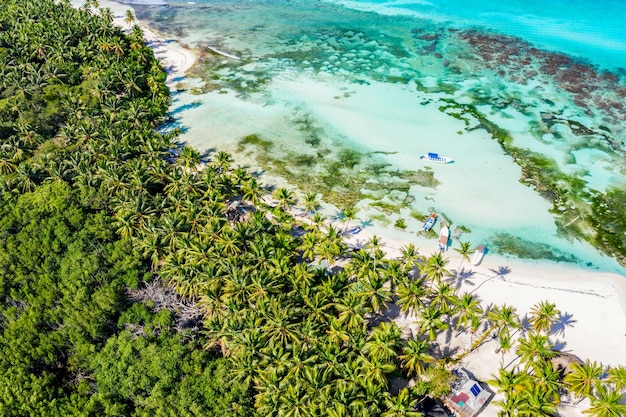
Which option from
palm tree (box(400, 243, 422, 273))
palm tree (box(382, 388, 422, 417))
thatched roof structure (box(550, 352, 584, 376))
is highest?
palm tree (box(400, 243, 422, 273))

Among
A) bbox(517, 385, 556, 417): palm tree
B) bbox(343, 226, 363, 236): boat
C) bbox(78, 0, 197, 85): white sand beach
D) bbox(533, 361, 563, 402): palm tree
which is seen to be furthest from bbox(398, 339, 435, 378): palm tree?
bbox(78, 0, 197, 85): white sand beach

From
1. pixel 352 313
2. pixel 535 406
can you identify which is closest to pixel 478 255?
pixel 352 313

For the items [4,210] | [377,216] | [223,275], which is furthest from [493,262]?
[4,210]

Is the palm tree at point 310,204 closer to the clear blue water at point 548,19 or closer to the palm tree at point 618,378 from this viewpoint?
the palm tree at point 618,378

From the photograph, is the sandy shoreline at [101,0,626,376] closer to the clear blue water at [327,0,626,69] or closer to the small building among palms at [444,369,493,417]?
the small building among palms at [444,369,493,417]

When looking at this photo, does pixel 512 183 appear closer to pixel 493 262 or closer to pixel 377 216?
pixel 493 262

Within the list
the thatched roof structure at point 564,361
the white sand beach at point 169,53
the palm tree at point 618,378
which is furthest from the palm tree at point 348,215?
the white sand beach at point 169,53

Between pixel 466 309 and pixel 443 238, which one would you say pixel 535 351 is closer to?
pixel 466 309
